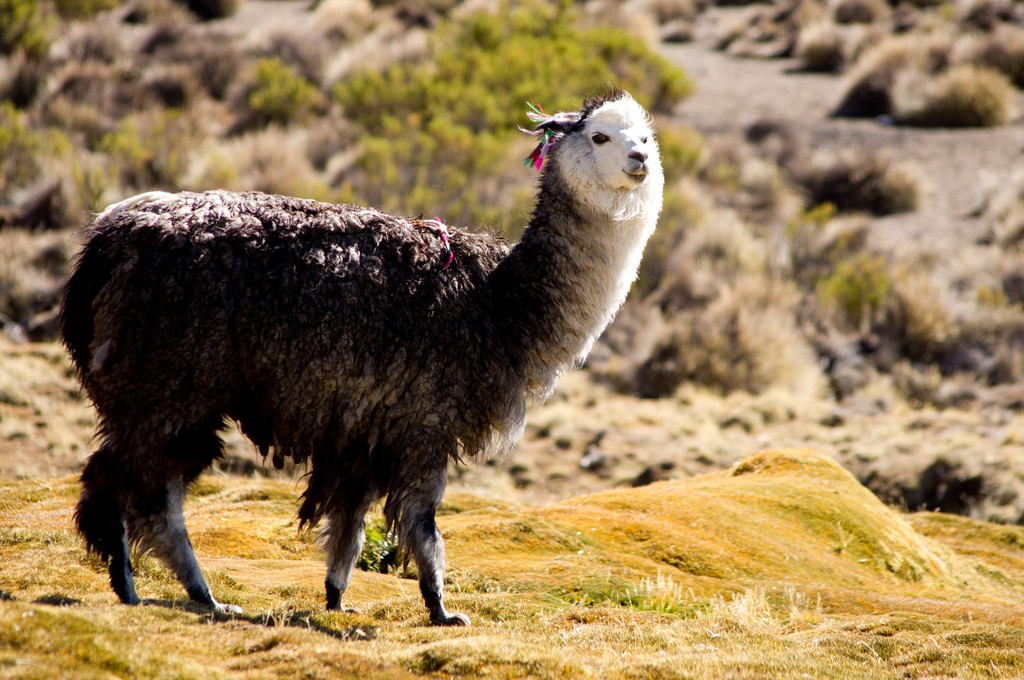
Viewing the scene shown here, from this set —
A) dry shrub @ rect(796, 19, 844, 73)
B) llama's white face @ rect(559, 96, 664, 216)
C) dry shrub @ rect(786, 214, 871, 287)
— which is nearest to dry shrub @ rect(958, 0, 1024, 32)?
dry shrub @ rect(796, 19, 844, 73)

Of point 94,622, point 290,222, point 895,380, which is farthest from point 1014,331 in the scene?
point 94,622

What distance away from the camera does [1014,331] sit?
20.0 meters

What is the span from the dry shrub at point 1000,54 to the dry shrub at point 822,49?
3.78 m

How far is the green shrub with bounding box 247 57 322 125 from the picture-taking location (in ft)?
94.4

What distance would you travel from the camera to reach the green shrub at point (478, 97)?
22578 millimetres

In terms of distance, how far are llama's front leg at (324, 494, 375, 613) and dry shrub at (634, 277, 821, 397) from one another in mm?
13750

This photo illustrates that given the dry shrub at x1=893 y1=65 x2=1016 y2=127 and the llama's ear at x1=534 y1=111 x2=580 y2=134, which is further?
the dry shrub at x1=893 y1=65 x2=1016 y2=127

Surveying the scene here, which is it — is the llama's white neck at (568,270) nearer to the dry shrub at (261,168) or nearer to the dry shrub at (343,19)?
the dry shrub at (261,168)

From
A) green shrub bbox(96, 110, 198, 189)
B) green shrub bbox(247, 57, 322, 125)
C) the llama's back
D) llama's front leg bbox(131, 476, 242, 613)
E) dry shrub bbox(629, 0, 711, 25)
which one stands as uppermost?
the llama's back

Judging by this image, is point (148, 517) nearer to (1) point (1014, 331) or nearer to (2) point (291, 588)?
(2) point (291, 588)

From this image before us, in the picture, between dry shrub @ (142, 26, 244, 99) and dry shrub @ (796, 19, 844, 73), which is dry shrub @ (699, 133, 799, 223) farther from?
dry shrub @ (142, 26, 244, 99)

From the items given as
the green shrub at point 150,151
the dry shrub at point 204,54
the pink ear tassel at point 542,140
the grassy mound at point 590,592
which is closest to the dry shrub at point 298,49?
the dry shrub at point 204,54

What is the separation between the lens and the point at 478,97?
26594mm

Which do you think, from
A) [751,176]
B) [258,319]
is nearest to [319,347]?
[258,319]
